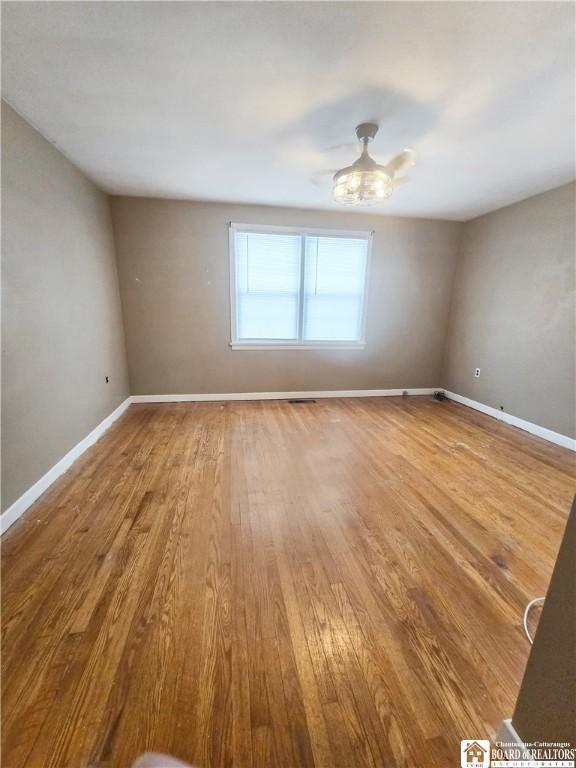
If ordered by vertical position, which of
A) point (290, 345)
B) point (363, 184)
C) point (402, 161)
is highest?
point (402, 161)

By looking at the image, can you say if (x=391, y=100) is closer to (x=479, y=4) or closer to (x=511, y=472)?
(x=479, y=4)

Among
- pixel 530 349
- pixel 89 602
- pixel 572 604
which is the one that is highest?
pixel 530 349

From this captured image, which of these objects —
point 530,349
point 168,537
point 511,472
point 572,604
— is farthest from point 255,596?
point 530,349

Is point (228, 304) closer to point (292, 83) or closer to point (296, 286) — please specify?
point (296, 286)

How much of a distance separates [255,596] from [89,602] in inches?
28.8

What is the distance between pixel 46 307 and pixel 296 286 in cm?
272

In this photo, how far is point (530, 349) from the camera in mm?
3359

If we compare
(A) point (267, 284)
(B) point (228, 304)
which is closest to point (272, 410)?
(B) point (228, 304)

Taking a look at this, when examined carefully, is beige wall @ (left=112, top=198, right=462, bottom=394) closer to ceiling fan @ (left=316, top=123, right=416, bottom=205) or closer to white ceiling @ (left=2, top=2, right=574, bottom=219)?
white ceiling @ (left=2, top=2, right=574, bottom=219)

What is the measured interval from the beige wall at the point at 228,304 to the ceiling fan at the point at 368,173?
1.82 m

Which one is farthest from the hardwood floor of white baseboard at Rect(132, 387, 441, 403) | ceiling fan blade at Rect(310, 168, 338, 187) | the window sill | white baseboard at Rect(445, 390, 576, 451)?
ceiling fan blade at Rect(310, 168, 338, 187)

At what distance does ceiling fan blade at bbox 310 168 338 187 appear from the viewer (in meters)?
2.72

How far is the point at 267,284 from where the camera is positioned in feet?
13.0

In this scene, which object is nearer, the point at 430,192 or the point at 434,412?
the point at 430,192
